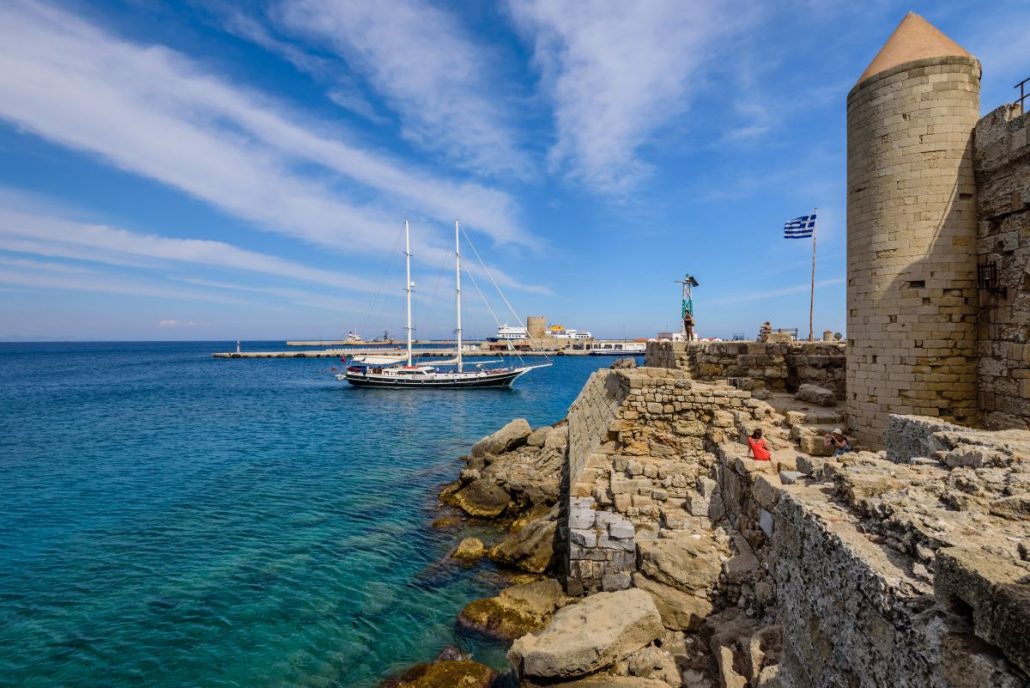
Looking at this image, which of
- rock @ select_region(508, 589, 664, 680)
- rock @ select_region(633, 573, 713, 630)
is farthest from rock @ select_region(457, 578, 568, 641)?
rock @ select_region(633, 573, 713, 630)

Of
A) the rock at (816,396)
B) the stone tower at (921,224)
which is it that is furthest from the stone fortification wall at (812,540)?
the stone tower at (921,224)

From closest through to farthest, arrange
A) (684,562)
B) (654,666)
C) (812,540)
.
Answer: (812,540), (654,666), (684,562)

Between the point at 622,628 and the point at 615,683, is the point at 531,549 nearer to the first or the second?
the point at 622,628

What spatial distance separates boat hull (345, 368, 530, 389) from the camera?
56.5 m

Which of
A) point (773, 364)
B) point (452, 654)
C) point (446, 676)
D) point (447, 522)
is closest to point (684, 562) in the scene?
point (446, 676)

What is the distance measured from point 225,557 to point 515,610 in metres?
8.64

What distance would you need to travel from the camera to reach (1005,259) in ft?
31.8

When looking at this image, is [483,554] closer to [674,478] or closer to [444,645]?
[444,645]

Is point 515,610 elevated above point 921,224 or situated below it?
below

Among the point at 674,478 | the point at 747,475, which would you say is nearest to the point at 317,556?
the point at 674,478

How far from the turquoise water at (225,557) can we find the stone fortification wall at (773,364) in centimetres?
982

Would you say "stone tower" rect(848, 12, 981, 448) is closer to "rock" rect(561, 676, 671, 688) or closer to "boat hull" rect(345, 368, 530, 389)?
"rock" rect(561, 676, 671, 688)

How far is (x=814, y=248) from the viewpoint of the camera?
2480 cm

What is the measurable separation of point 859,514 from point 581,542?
6.16 meters
